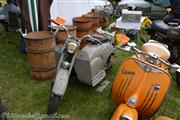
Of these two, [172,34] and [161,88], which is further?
[172,34]

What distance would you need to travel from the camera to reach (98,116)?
2988 mm

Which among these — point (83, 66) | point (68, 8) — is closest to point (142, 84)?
point (83, 66)

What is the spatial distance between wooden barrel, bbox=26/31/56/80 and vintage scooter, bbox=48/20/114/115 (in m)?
0.44

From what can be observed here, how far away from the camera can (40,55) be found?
357 cm

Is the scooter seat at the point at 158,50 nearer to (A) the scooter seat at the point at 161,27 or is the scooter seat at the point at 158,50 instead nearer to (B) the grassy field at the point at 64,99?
(B) the grassy field at the point at 64,99

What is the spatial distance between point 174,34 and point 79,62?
5.61 feet

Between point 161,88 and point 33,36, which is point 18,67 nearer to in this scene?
point 33,36

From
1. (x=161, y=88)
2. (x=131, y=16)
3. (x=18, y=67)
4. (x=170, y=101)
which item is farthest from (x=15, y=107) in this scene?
(x=131, y=16)

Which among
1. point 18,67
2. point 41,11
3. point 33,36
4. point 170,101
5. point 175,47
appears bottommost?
point 170,101

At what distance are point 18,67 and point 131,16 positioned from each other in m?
2.99

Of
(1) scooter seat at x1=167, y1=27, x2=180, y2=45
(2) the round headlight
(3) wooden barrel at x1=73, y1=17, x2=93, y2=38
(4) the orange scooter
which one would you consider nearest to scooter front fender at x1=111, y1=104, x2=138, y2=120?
(4) the orange scooter

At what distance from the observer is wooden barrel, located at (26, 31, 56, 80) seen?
3.51 m

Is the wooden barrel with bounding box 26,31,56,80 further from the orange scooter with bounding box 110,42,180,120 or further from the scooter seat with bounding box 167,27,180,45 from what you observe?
the scooter seat with bounding box 167,27,180,45

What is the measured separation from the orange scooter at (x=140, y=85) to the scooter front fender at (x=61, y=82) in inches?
23.2
